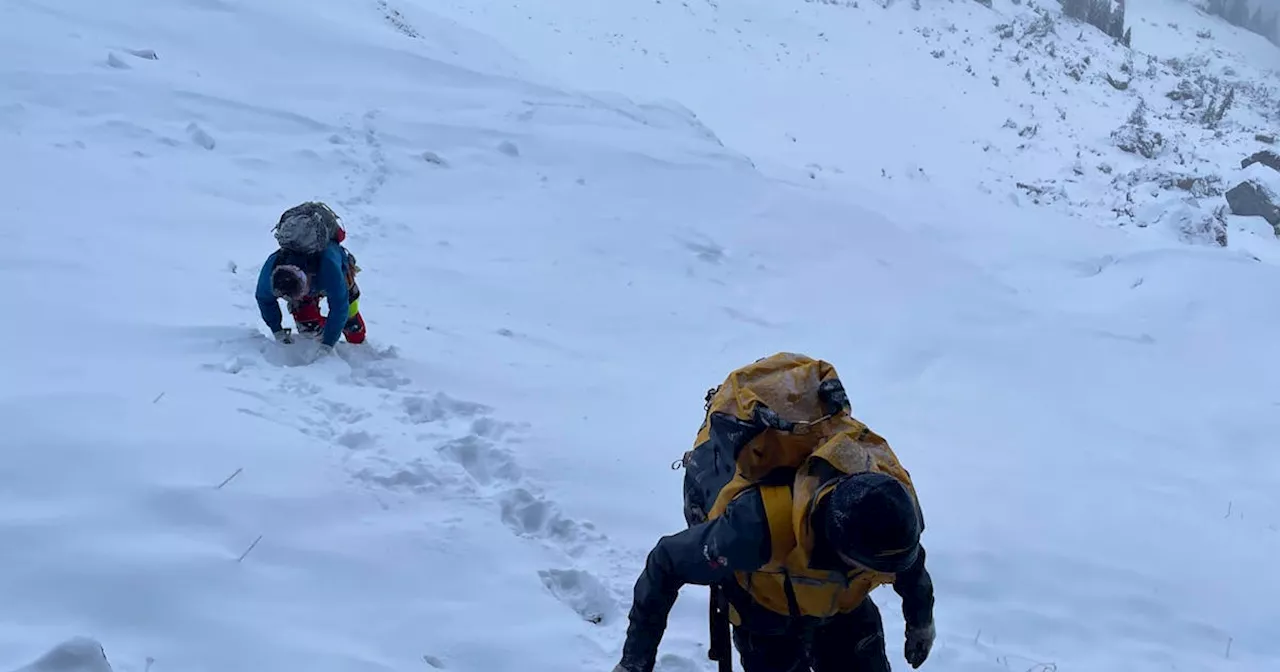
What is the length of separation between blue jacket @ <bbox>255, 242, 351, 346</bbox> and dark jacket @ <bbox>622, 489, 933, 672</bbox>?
11.2 feet

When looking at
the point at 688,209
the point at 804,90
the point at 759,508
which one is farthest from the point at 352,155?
the point at 804,90

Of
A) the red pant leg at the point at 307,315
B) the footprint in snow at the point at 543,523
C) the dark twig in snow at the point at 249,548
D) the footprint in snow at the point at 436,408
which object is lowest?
the footprint in snow at the point at 436,408

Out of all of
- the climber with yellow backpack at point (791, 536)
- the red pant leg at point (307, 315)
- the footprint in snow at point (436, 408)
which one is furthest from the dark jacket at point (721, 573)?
the red pant leg at point (307, 315)

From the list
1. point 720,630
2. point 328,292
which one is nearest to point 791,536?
point 720,630

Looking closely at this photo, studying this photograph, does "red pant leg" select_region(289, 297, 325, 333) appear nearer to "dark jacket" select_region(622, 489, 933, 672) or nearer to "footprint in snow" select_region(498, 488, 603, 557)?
"footprint in snow" select_region(498, 488, 603, 557)

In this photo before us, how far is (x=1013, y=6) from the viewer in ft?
96.4

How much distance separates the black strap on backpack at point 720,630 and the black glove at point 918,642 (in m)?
0.60

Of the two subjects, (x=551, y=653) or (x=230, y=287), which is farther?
(x=230, y=287)

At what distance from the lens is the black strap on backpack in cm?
291

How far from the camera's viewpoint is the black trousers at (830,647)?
9.39 feet

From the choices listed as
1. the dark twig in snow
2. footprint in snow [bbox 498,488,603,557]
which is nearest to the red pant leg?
footprint in snow [bbox 498,488,603,557]

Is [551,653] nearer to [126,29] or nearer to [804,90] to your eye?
[126,29]

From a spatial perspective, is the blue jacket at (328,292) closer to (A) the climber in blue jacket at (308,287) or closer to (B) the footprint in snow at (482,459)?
(A) the climber in blue jacket at (308,287)

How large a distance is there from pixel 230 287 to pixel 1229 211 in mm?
18118
